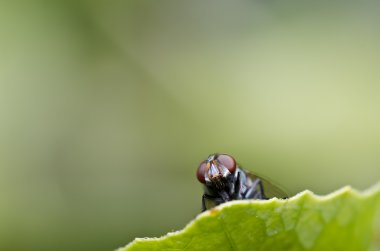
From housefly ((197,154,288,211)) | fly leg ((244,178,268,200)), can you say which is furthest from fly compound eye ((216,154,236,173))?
fly leg ((244,178,268,200))

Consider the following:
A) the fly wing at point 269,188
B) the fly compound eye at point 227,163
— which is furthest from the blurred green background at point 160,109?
the fly compound eye at point 227,163

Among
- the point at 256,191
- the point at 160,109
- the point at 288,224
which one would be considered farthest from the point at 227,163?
the point at 160,109

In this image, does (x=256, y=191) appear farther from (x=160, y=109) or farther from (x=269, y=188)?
(x=160, y=109)

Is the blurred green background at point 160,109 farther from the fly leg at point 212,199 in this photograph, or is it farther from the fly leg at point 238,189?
the fly leg at point 212,199

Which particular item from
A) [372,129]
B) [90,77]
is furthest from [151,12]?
[372,129]

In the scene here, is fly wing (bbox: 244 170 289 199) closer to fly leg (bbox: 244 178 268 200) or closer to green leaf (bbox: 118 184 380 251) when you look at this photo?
fly leg (bbox: 244 178 268 200)

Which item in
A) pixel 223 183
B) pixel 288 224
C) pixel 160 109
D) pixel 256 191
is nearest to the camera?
pixel 288 224

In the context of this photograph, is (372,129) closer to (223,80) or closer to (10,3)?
(223,80)
